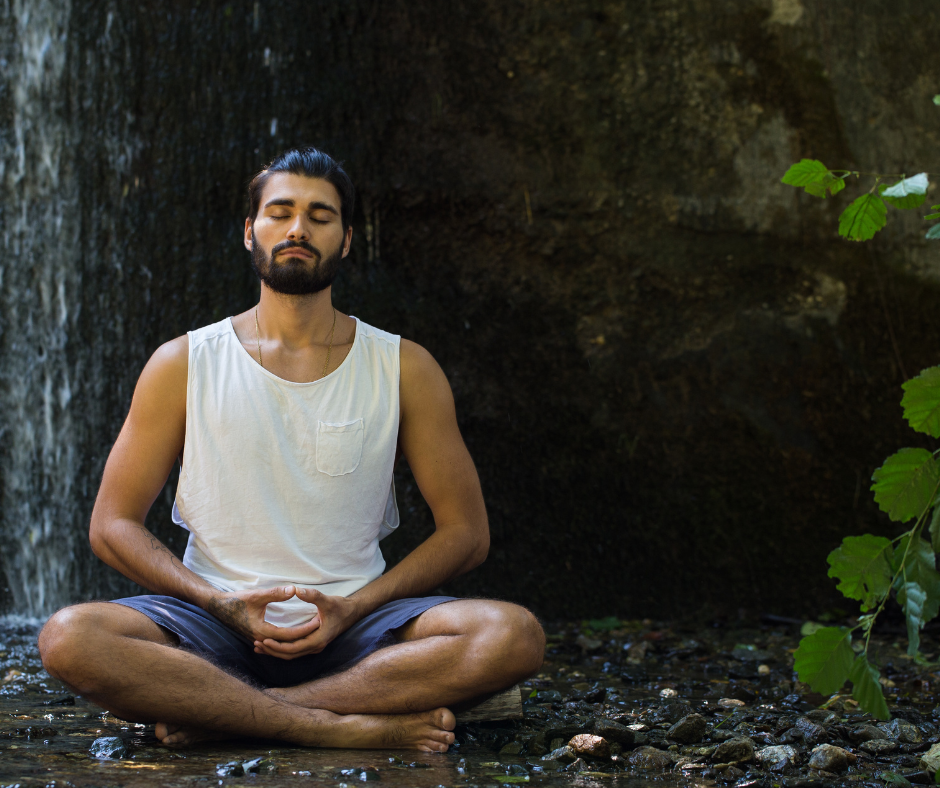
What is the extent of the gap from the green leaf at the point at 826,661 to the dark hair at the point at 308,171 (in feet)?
6.09

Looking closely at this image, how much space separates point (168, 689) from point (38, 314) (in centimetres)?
295

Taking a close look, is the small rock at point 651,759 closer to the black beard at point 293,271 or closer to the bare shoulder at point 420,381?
the bare shoulder at point 420,381

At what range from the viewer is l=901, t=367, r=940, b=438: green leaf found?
77.8 inches

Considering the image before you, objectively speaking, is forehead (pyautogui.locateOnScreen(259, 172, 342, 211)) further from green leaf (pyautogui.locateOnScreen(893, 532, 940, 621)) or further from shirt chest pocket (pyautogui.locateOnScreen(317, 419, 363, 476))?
green leaf (pyautogui.locateOnScreen(893, 532, 940, 621))

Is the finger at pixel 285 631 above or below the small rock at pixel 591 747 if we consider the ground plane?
above

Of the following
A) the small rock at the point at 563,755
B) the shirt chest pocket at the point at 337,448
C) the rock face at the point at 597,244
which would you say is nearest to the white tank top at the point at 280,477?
the shirt chest pocket at the point at 337,448

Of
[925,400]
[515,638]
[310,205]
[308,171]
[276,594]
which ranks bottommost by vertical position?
[515,638]

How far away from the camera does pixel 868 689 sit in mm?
1892

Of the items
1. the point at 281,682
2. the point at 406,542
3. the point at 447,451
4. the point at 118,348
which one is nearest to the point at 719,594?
the point at 406,542

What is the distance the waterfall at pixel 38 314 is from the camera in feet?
14.8

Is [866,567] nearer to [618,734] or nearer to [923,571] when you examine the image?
[923,571]

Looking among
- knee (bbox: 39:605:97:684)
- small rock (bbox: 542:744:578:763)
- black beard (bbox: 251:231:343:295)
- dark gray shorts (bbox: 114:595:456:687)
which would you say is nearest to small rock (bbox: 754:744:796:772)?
small rock (bbox: 542:744:578:763)

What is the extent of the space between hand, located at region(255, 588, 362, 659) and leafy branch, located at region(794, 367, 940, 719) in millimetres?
1173

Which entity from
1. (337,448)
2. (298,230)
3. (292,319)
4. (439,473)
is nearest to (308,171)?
(298,230)
